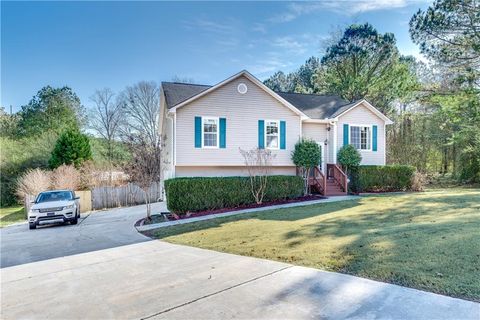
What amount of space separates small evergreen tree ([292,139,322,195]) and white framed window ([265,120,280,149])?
117cm

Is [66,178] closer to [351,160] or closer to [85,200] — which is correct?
[85,200]

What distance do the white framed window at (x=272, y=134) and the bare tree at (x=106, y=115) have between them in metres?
25.0

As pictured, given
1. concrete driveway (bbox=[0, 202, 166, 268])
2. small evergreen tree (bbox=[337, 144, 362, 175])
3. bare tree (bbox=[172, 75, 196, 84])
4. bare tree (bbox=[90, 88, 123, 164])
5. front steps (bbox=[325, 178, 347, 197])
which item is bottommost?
concrete driveway (bbox=[0, 202, 166, 268])

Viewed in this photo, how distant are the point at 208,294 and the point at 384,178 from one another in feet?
54.9

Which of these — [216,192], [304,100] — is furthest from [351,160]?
[216,192]

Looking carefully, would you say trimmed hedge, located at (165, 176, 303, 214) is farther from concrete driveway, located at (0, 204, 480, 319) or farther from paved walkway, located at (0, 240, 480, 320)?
paved walkway, located at (0, 240, 480, 320)

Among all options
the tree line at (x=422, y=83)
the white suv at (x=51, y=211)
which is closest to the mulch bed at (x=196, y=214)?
the white suv at (x=51, y=211)

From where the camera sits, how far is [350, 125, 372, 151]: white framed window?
19.6 m

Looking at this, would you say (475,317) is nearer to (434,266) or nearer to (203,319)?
(434,266)

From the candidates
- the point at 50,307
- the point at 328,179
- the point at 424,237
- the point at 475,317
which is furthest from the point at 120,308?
the point at 328,179

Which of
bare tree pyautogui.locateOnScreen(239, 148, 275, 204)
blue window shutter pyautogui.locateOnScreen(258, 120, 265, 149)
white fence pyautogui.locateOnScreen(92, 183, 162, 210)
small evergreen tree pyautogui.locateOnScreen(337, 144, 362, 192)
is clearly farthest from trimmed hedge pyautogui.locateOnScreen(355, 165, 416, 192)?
white fence pyautogui.locateOnScreen(92, 183, 162, 210)

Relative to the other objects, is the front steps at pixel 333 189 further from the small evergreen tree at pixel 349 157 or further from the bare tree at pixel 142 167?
the bare tree at pixel 142 167

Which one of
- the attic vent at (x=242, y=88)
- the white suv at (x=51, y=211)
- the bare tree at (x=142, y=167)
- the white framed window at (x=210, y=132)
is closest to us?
the white suv at (x=51, y=211)

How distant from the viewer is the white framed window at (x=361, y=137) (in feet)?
64.3
